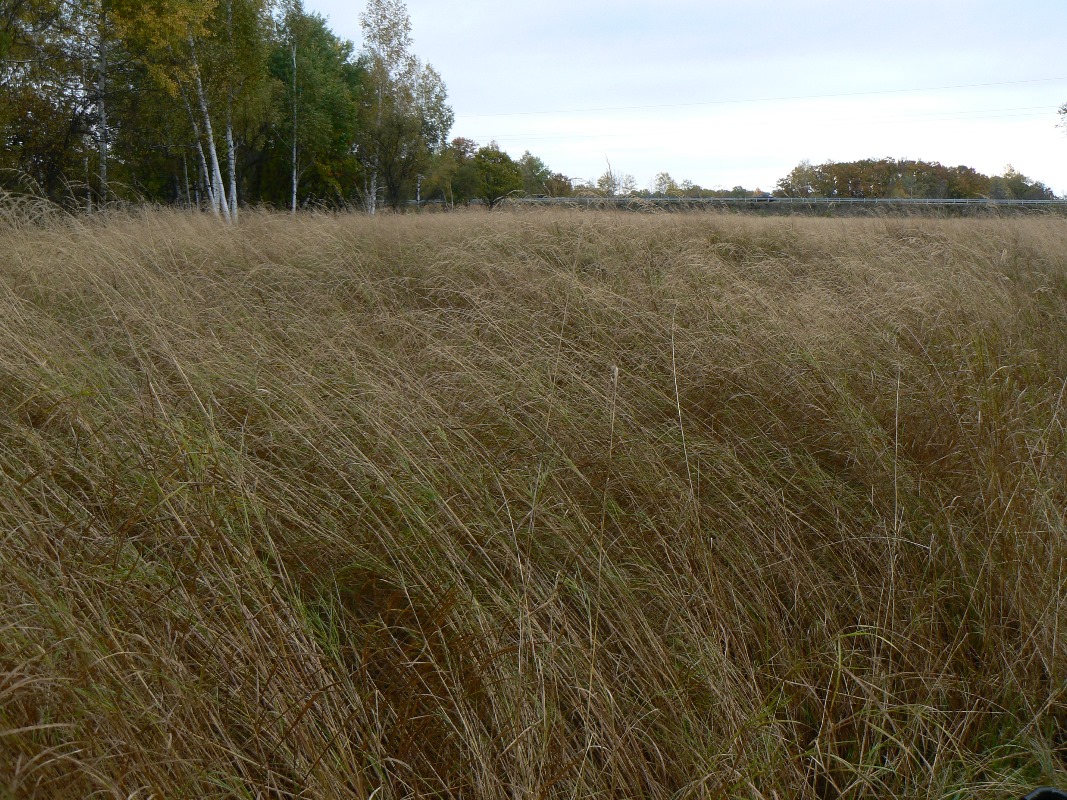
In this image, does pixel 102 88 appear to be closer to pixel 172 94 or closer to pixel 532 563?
pixel 172 94

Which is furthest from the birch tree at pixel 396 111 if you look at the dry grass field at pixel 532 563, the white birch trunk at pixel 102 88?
the dry grass field at pixel 532 563

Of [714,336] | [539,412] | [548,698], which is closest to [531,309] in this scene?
[714,336]

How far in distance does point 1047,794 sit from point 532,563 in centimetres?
106

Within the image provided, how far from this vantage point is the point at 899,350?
3.08 metres

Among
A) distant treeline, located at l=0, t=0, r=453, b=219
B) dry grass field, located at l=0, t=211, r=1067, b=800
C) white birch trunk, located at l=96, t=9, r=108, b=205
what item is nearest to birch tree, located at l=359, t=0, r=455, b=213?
distant treeline, located at l=0, t=0, r=453, b=219

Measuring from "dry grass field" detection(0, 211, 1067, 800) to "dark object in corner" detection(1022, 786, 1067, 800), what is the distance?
176 millimetres

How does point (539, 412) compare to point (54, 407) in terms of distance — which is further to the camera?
point (539, 412)

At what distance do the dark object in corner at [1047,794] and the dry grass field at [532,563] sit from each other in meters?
0.18

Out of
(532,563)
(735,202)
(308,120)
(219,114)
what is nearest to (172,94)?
(219,114)

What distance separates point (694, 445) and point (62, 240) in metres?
4.33

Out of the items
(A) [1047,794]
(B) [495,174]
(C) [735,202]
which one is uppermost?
(B) [495,174]

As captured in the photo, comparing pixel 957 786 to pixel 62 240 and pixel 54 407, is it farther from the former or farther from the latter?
pixel 62 240

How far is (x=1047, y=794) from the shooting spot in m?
1.18

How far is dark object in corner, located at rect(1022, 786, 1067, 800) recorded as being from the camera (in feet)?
3.73
